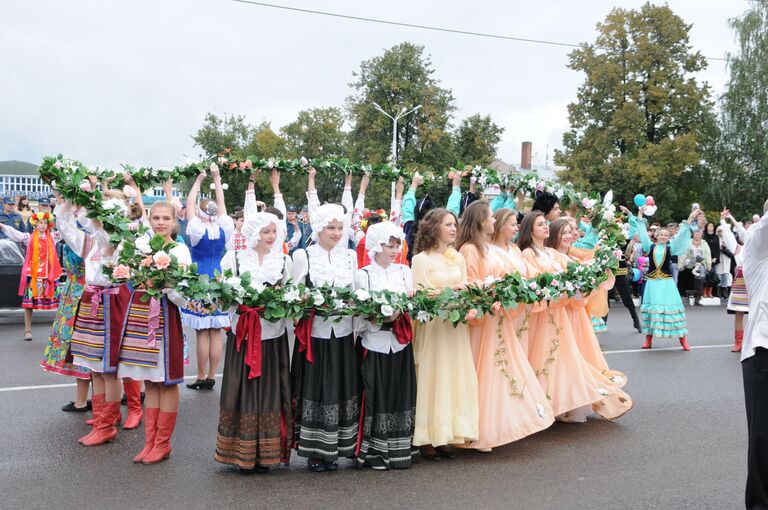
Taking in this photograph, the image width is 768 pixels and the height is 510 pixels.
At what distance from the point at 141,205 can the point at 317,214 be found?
2038mm

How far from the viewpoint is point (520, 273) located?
645 centimetres

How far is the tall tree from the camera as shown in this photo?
136 feet

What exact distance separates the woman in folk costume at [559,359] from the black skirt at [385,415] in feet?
5.39

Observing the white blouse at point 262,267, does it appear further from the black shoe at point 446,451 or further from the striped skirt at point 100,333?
the black shoe at point 446,451

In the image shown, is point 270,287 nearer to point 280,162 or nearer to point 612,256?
point 280,162

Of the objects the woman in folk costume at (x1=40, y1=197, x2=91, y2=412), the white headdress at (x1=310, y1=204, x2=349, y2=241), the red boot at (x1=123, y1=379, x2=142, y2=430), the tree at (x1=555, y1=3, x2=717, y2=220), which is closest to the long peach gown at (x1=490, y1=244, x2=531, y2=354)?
the white headdress at (x1=310, y1=204, x2=349, y2=241)

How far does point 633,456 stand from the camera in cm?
572

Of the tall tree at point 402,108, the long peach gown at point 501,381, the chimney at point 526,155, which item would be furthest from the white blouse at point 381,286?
the chimney at point 526,155

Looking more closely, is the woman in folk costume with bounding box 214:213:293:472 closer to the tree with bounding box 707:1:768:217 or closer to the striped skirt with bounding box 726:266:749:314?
the striped skirt with bounding box 726:266:749:314

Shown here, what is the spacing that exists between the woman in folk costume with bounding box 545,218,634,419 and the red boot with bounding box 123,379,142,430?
13.2 ft

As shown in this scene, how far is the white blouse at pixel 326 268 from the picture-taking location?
5.43 metres

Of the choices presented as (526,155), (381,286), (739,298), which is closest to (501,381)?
(381,286)

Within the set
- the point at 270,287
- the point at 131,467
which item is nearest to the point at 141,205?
the point at 270,287

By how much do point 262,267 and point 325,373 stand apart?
3.08 feet
